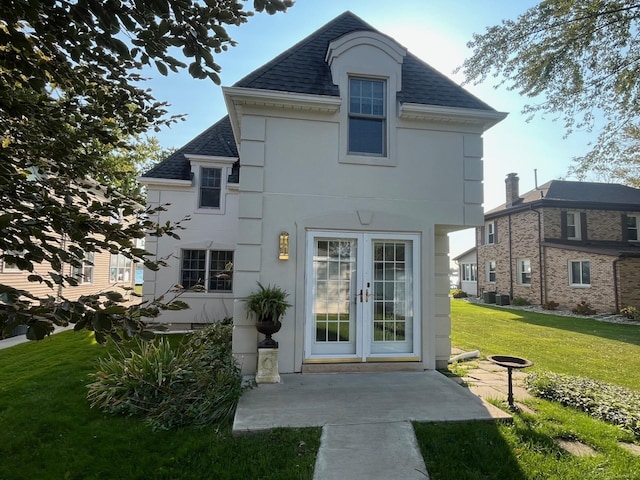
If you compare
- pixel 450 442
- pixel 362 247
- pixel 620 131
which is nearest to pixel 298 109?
pixel 362 247

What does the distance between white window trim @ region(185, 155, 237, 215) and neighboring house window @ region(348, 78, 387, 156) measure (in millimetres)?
5807

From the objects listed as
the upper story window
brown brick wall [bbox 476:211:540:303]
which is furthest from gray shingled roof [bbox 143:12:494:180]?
the upper story window

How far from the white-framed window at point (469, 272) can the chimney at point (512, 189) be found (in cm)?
595

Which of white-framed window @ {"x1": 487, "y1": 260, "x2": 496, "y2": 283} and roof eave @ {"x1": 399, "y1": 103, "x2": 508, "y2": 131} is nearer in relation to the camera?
roof eave @ {"x1": 399, "y1": 103, "x2": 508, "y2": 131}

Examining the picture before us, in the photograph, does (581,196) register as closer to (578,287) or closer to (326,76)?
(578,287)

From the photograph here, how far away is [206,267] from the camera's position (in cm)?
1158

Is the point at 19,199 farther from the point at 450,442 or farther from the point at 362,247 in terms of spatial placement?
the point at 362,247

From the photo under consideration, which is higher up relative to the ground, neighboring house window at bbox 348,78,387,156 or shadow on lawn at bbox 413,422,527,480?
neighboring house window at bbox 348,78,387,156

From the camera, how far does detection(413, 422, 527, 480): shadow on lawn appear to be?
357 cm

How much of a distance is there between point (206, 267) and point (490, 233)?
20975mm

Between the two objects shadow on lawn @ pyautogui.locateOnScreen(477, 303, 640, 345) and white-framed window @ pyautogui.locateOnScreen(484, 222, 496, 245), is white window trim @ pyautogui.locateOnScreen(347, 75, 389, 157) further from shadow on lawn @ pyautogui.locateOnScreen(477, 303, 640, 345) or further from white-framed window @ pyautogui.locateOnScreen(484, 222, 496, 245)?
white-framed window @ pyautogui.locateOnScreen(484, 222, 496, 245)

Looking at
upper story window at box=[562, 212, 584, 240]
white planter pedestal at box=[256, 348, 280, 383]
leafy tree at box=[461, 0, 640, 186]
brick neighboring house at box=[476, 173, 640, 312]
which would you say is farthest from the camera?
upper story window at box=[562, 212, 584, 240]

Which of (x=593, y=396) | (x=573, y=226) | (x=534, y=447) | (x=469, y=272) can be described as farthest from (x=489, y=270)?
(x=534, y=447)

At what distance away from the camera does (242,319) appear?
20.9ft
